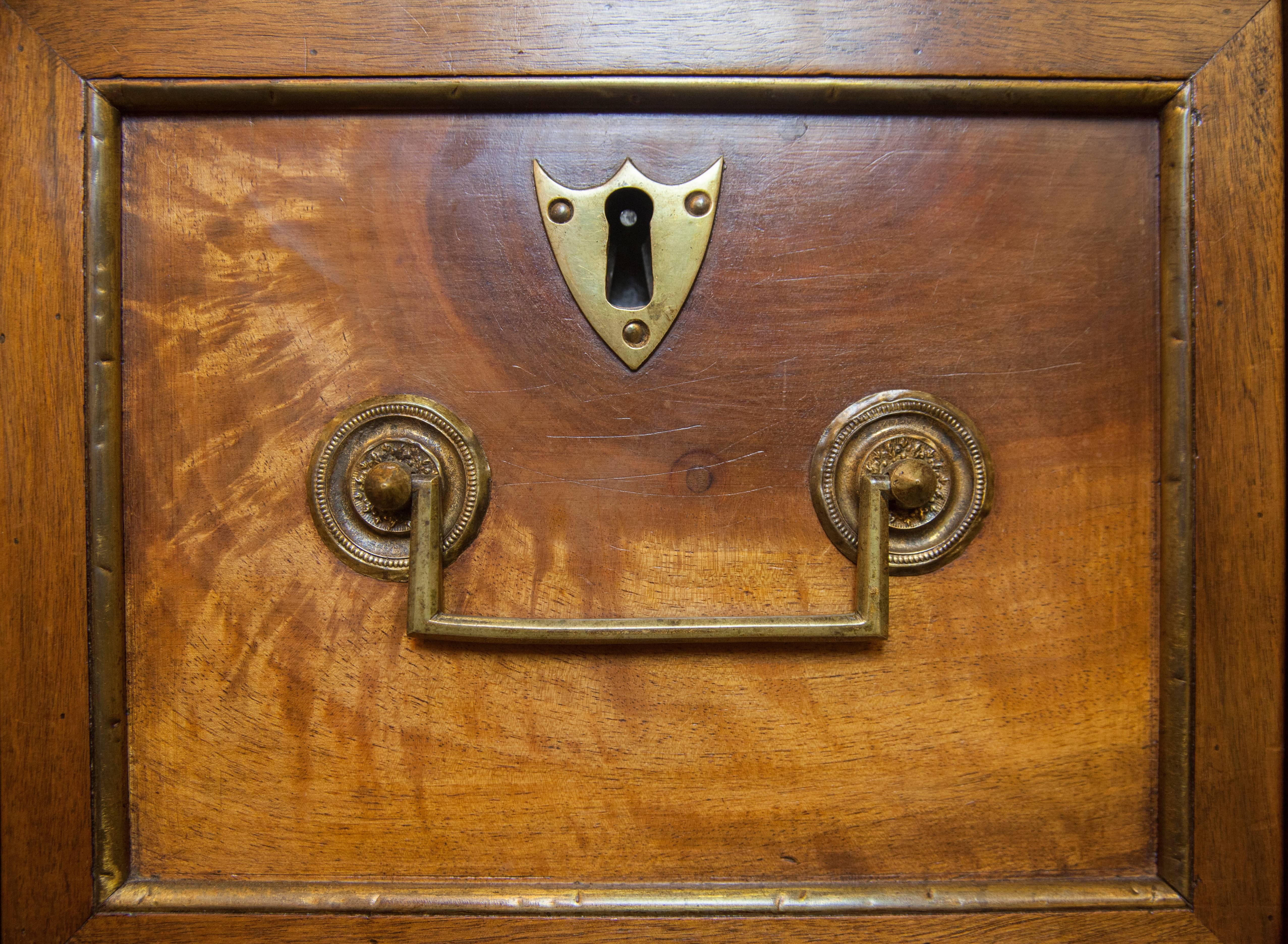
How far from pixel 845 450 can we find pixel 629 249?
21 centimetres

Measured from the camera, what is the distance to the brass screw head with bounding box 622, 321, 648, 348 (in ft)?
1.77

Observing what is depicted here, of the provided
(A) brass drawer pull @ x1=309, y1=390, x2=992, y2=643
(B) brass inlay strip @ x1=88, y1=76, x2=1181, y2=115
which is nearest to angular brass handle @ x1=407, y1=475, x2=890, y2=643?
(A) brass drawer pull @ x1=309, y1=390, x2=992, y2=643

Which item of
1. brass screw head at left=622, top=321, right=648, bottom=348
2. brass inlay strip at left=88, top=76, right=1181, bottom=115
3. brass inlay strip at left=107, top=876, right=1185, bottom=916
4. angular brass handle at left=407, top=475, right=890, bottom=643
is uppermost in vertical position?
brass inlay strip at left=88, top=76, right=1181, bottom=115

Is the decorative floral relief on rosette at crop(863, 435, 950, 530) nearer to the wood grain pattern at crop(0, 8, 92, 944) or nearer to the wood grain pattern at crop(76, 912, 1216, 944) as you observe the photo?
the wood grain pattern at crop(76, 912, 1216, 944)

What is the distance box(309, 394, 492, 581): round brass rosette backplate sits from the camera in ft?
1.77

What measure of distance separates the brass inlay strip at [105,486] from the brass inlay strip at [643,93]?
0.06 metres

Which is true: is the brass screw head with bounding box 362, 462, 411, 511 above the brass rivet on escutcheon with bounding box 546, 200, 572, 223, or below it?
below

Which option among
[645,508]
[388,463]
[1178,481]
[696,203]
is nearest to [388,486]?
[388,463]

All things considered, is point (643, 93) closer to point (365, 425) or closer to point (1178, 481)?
point (365, 425)

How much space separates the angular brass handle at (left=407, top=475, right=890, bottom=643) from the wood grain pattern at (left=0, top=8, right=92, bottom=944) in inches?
9.4

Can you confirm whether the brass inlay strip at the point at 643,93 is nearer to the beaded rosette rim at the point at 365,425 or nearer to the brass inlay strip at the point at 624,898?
the beaded rosette rim at the point at 365,425

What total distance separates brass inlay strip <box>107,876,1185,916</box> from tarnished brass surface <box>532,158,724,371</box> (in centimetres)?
38

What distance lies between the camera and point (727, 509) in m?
0.55

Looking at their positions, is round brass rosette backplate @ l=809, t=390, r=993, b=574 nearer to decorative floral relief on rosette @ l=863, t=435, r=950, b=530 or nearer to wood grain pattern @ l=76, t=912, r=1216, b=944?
decorative floral relief on rosette @ l=863, t=435, r=950, b=530
